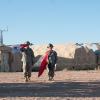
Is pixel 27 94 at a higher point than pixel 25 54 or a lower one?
lower

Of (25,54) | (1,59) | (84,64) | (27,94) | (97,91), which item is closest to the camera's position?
(27,94)

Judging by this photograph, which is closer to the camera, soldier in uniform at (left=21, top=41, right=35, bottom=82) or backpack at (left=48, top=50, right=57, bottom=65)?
soldier in uniform at (left=21, top=41, right=35, bottom=82)

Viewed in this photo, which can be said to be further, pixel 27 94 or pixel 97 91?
pixel 97 91

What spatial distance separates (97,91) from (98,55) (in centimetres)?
3435

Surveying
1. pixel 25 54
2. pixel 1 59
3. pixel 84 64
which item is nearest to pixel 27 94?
pixel 25 54

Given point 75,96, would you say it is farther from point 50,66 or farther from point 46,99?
point 50,66

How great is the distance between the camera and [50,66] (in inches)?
1019

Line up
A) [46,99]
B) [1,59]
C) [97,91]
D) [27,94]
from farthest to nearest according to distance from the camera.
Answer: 1. [1,59]
2. [97,91]
3. [27,94]
4. [46,99]

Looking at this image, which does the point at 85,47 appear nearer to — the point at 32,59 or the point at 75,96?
the point at 32,59

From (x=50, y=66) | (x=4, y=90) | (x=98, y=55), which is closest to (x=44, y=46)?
(x=98, y=55)

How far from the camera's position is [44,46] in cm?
5228

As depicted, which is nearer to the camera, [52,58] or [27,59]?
[27,59]

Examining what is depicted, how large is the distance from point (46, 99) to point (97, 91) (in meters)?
3.45

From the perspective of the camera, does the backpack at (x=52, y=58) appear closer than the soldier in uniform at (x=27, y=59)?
No
